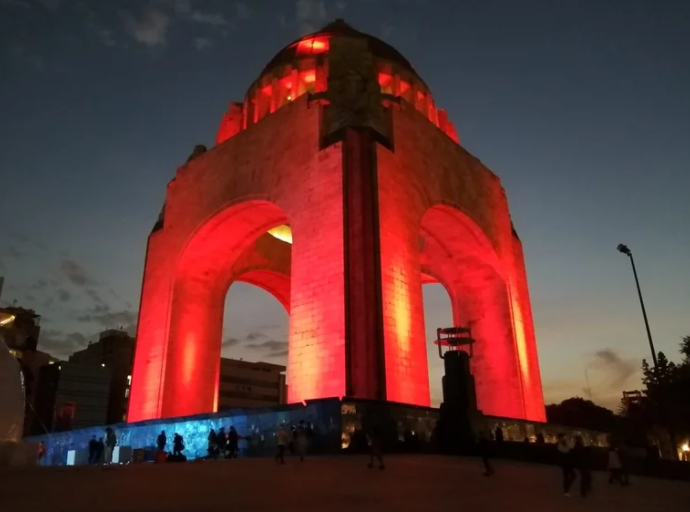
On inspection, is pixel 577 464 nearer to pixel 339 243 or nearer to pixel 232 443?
pixel 232 443

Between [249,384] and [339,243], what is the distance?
42.2 meters

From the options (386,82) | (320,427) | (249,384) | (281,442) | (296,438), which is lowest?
(281,442)

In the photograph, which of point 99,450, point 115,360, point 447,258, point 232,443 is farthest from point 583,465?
point 115,360

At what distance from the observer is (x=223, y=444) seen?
1083cm

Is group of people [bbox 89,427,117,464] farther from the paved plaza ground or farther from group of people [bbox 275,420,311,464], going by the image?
the paved plaza ground

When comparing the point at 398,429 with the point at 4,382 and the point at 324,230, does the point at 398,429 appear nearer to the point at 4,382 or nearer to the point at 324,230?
the point at 324,230

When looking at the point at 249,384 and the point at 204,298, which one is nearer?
the point at 204,298

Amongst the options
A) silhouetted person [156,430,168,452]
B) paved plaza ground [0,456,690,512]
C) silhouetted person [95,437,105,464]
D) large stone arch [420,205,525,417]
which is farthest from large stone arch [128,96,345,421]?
paved plaza ground [0,456,690,512]

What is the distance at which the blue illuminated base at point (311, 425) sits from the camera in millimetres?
10055

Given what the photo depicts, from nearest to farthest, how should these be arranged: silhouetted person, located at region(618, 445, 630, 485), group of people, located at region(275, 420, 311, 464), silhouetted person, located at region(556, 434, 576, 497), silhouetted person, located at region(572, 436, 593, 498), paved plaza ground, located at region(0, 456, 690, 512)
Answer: paved plaza ground, located at region(0, 456, 690, 512) < silhouetted person, located at region(572, 436, 593, 498) < silhouetted person, located at region(556, 434, 576, 497) < silhouetted person, located at region(618, 445, 630, 485) < group of people, located at region(275, 420, 311, 464)

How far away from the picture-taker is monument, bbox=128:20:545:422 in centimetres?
1282

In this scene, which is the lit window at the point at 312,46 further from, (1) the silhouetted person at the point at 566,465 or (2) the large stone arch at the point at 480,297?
(1) the silhouetted person at the point at 566,465

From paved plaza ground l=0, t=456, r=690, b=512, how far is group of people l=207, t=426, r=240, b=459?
2090 millimetres

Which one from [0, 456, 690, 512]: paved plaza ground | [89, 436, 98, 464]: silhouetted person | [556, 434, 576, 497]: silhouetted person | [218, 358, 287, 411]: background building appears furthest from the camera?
[218, 358, 287, 411]: background building
